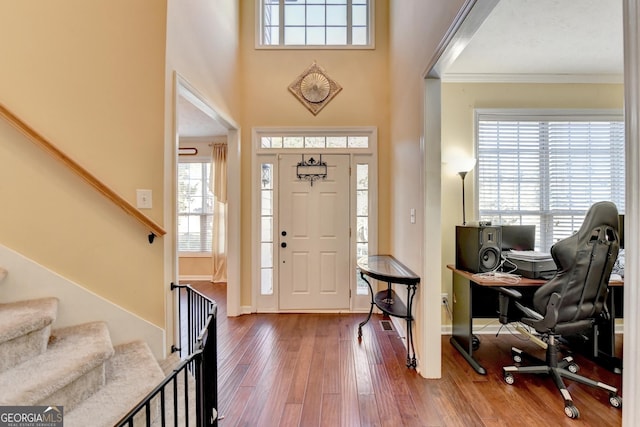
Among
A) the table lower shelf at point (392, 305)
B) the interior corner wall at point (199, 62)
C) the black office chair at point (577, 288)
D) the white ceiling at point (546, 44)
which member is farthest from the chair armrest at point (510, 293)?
the interior corner wall at point (199, 62)

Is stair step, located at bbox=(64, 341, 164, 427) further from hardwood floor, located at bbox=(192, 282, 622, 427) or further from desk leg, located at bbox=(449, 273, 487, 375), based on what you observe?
desk leg, located at bbox=(449, 273, 487, 375)

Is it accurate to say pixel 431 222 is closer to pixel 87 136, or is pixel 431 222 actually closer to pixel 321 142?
pixel 321 142

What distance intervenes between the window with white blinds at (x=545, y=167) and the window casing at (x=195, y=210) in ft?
15.2

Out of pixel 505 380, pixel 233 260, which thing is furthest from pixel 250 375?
pixel 505 380

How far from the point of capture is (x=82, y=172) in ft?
5.33

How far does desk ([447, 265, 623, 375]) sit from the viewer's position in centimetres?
230

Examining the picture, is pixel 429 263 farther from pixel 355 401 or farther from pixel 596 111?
pixel 596 111

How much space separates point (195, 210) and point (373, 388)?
4.61 m

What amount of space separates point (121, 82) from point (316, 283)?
2893mm

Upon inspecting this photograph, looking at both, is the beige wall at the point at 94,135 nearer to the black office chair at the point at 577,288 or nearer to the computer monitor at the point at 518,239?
the black office chair at the point at 577,288

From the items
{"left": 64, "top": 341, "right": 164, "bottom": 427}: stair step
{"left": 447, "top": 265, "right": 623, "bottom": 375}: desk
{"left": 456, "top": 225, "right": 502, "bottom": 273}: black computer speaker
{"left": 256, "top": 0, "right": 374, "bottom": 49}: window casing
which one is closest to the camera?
{"left": 64, "top": 341, "right": 164, "bottom": 427}: stair step

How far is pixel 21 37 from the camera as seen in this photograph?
1.56 m

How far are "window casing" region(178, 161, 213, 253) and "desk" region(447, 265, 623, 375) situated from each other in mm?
4455

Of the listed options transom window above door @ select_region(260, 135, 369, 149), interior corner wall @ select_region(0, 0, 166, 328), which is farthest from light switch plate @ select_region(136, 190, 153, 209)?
transom window above door @ select_region(260, 135, 369, 149)
